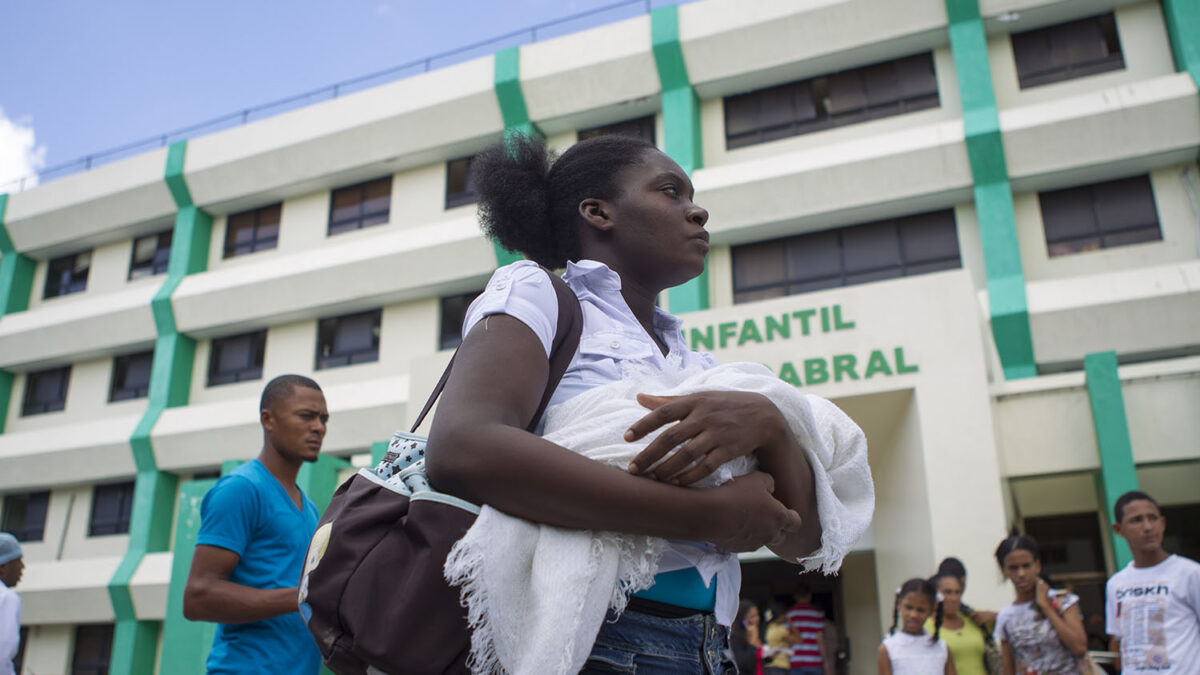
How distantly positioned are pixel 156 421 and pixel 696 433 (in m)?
18.6

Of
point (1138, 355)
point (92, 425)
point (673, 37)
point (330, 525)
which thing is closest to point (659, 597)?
point (330, 525)

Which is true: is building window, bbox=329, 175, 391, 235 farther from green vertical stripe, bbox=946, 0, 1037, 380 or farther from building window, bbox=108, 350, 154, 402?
green vertical stripe, bbox=946, 0, 1037, 380

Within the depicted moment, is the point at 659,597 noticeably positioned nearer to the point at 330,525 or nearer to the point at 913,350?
the point at 330,525

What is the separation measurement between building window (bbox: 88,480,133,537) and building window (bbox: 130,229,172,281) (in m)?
4.60

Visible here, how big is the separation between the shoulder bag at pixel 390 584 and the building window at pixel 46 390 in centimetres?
→ 2166

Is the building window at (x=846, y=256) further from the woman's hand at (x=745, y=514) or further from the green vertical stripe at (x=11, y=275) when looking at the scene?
the green vertical stripe at (x=11, y=275)

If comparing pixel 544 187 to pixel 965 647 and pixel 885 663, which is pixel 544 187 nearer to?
pixel 885 663

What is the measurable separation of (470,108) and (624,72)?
3.00 meters

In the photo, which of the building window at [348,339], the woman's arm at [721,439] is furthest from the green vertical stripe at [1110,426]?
the building window at [348,339]

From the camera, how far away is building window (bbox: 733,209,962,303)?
1330cm

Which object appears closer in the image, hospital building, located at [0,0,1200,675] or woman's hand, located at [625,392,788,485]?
woman's hand, located at [625,392,788,485]

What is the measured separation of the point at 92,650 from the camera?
1744 cm

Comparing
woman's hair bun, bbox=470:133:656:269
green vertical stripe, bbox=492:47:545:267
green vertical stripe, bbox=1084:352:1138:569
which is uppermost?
green vertical stripe, bbox=492:47:545:267

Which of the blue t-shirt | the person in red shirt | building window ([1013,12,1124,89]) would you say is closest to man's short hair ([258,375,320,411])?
the blue t-shirt
